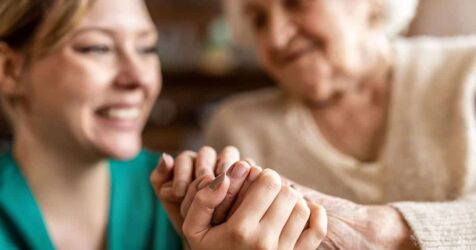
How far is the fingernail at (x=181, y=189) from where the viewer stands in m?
0.95

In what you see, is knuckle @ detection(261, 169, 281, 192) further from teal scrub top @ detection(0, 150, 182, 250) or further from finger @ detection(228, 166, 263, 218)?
teal scrub top @ detection(0, 150, 182, 250)

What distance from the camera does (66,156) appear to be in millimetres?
1191

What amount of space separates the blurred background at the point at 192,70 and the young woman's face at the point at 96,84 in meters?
1.67

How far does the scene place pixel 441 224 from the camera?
0.97m

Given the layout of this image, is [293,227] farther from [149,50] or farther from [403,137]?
[403,137]

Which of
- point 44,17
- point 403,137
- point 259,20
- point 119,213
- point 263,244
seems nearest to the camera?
point 263,244

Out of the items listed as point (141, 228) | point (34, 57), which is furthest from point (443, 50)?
point (34, 57)

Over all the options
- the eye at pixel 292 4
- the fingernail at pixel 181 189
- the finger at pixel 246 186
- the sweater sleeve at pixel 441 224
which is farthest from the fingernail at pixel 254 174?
the eye at pixel 292 4

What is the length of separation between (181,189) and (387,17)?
789 mm

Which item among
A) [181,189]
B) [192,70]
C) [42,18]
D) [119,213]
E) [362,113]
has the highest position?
[42,18]

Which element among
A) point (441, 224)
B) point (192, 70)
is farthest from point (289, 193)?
point (192, 70)

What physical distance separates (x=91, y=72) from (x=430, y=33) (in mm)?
1143

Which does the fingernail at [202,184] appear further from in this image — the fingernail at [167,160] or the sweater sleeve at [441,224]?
the sweater sleeve at [441,224]

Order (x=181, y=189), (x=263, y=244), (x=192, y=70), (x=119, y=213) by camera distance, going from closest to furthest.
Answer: (x=263, y=244), (x=181, y=189), (x=119, y=213), (x=192, y=70)
